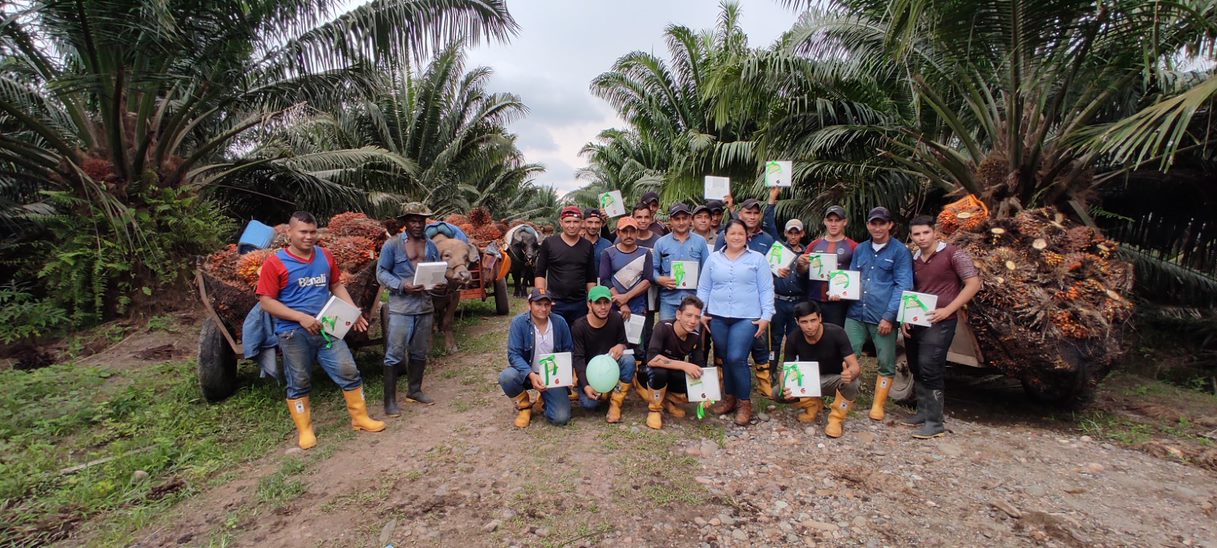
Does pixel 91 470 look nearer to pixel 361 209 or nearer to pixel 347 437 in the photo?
pixel 347 437

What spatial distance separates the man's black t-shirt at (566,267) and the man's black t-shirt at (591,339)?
407 mm

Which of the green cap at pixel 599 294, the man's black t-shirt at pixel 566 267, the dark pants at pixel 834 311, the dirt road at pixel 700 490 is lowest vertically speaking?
the dirt road at pixel 700 490

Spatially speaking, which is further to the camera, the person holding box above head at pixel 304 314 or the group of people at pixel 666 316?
the group of people at pixel 666 316

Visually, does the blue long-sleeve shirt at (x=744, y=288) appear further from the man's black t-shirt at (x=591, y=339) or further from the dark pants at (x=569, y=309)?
the dark pants at (x=569, y=309)

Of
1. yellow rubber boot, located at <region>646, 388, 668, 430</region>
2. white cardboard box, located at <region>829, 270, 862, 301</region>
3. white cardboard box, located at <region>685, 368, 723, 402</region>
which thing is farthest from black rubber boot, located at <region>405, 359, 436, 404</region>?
white cardboard box, located at <region>829, 270, 862, 301</region>

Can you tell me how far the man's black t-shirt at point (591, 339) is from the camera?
4.58 metres

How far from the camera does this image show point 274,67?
8.71 m

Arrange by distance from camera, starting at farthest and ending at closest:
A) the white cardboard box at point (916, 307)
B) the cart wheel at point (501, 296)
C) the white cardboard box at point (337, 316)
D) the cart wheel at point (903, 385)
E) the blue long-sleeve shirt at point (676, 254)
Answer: the cart wheel at point (501, 296) → the cart wheel at point (903, 385) → the blue long-sleeve shirt at point (676, 254) → the white cardboard box at point (916, 307) → the white cardboard box at point (337, 316)

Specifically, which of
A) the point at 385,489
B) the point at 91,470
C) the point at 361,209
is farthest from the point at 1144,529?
the point at 361,209

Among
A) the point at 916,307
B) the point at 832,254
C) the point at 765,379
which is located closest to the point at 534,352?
the point at 765,379

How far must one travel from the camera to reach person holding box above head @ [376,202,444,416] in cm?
485

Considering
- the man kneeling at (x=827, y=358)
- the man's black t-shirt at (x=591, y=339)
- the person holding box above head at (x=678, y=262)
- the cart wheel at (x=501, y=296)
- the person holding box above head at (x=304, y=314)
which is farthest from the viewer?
the cart wheel at (x=501, y=296)

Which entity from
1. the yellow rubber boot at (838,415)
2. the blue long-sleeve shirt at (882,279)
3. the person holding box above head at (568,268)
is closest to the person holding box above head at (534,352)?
the person holding box above head at (568,268)

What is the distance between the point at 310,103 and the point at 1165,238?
42.4 feet
